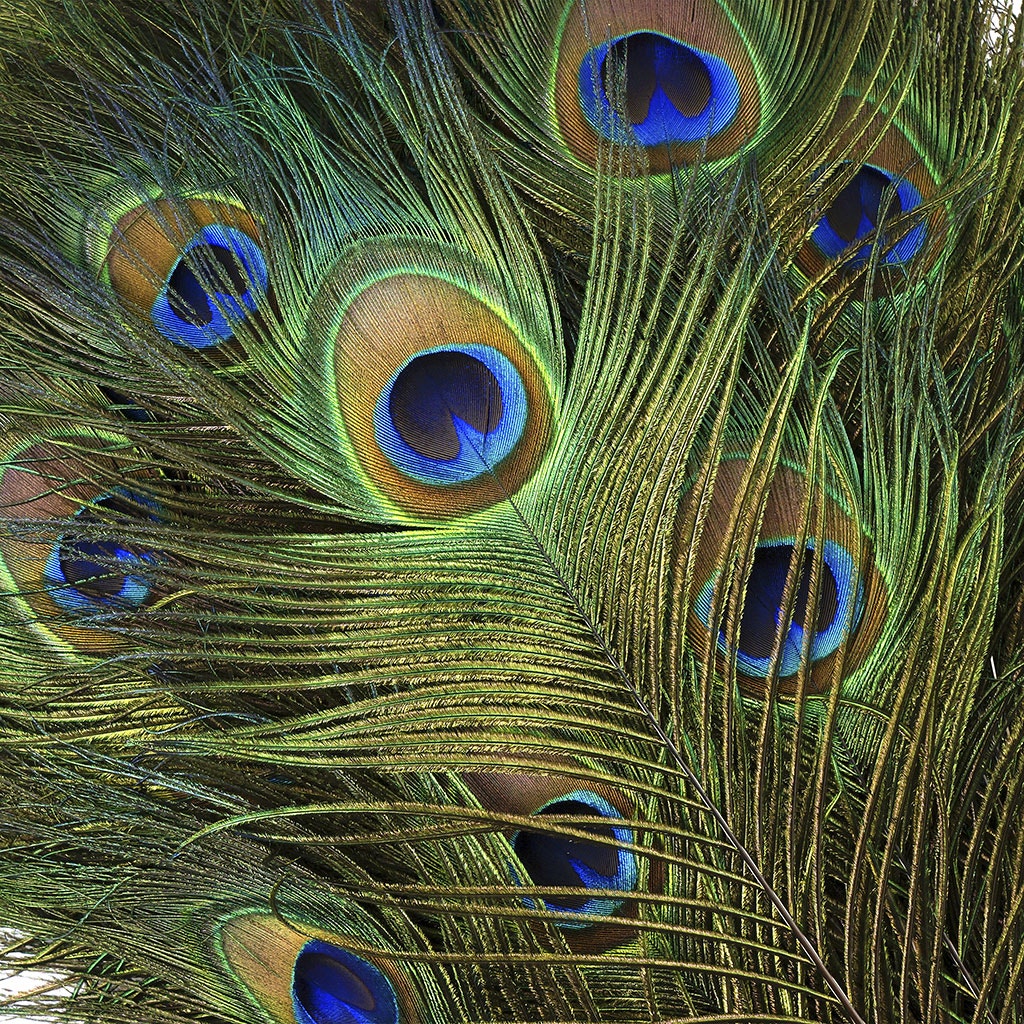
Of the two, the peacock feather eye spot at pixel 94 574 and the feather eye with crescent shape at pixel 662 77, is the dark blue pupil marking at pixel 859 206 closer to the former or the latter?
the feather eye with crescent shape at pixel 662 77

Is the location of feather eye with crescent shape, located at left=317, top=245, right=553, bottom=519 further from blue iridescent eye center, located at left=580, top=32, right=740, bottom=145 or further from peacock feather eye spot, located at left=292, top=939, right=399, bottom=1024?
peacock feather eye spot, located at left=292, top=939, right=399, bottom=1024

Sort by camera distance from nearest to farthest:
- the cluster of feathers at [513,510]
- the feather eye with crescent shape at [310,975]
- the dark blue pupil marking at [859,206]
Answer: the cluster of feathers at [513,510], the feather eye with crescent shape at [310,975], the dark blue pupil marking at [859,206]

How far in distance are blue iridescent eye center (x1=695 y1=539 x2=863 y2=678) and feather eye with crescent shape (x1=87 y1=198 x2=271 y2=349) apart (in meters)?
0.47

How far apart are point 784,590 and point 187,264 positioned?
0.60 m

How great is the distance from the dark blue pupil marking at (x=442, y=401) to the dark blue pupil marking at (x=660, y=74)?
1.05 ft

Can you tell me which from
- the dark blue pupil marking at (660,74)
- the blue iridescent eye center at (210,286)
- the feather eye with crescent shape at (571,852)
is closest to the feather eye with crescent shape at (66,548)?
the blue iridescent eye center at (210,286)

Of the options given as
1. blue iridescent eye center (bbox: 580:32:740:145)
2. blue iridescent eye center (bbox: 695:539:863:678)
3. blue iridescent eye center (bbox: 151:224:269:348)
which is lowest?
blue iridescent eye center (bbox: 695:539:863:678)

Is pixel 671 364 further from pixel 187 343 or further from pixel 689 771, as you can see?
pixel 187 343

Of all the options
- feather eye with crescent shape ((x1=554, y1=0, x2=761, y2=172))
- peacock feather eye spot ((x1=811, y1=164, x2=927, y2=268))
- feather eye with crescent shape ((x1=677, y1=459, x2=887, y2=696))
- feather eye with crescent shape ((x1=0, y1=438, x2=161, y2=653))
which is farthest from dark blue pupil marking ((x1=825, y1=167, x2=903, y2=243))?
feather eye with crescent shape ((x1=0, y1=438, x2=161, y2=653))

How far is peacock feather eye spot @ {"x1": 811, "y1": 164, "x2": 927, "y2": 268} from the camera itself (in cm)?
91

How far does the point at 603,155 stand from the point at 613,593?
42 centimetres

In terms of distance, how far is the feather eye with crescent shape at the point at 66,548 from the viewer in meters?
0.90

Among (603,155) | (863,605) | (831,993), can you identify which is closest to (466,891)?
(831,993)

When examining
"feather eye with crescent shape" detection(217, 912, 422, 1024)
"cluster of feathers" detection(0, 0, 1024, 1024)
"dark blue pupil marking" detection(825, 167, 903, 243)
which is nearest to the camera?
"cluster of feathers" detection(0, 0, 1024, 1024)
